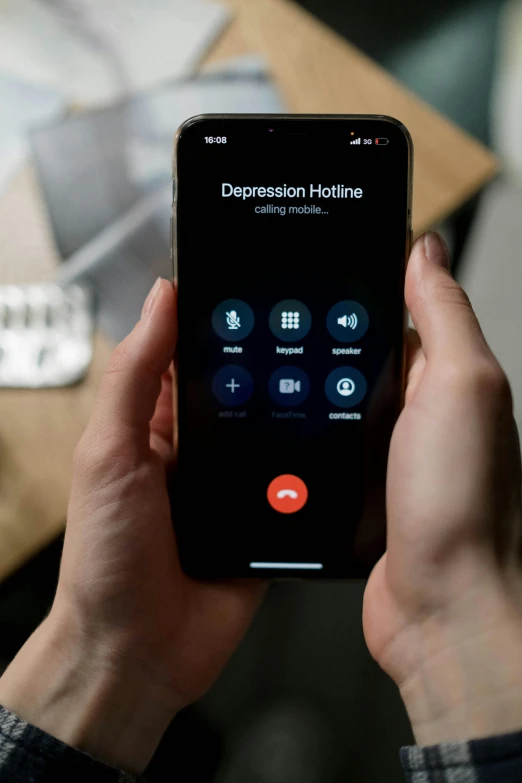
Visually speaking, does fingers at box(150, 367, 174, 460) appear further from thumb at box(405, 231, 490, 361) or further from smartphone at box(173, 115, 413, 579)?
thumb at box(405, 231, 490, 361)

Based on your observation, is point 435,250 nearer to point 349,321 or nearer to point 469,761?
point 349,321

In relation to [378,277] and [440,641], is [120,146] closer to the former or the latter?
[378,277]

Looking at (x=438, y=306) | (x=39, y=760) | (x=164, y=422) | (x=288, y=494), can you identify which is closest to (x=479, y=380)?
(x=438, y=306)

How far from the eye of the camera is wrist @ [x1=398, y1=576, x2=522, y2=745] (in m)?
0.39

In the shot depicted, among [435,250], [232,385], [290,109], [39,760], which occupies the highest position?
[290,109]

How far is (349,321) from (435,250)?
0.28 ft

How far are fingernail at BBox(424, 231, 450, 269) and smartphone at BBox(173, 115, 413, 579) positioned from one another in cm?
2

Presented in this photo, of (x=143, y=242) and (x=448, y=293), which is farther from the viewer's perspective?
(x=143, y=242)

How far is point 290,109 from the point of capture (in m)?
0.71

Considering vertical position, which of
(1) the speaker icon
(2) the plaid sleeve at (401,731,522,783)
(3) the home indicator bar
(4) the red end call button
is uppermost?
(1) the speaker icon

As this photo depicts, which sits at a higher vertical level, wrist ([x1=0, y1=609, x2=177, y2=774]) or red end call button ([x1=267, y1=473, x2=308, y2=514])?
red end call button ([x1=267, y1=473, x2=308, y2=514])

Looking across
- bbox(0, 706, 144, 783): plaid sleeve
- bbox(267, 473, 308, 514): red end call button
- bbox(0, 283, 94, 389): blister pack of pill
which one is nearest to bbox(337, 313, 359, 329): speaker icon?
bbox(267, 473, 308, 514): red end call button

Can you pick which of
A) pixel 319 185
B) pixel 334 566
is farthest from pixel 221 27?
pixel 334 566

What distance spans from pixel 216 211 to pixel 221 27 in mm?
385
